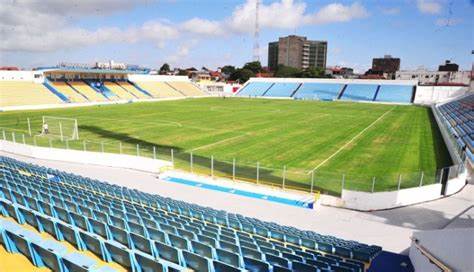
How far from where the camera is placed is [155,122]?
39.1 m

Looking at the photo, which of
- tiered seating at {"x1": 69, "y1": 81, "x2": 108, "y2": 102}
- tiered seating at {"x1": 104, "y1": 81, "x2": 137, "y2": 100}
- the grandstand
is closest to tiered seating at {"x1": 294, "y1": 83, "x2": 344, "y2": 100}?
the grandstand

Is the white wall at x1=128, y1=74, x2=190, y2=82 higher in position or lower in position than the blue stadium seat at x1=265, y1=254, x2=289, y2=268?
higher

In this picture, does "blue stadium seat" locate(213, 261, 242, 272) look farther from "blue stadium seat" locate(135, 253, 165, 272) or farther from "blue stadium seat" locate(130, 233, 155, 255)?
"blue stadium seat" locate(130, 233, 155, 255)

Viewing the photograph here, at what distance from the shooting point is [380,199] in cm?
1383

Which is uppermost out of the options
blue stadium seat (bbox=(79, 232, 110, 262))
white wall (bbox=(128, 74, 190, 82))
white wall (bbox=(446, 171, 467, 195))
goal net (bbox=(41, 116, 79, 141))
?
white wall (bbox=(128, 74, 190, 82))

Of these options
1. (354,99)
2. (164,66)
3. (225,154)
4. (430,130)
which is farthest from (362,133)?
(164,66)

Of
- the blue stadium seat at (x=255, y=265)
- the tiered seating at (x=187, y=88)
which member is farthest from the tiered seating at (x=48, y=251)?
the tiered seating at (x=187, y=88)

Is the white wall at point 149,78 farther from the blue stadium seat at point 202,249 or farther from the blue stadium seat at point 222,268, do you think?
the blue stadium seat at point 222,268

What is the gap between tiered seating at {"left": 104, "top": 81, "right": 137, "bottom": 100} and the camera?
223 ft

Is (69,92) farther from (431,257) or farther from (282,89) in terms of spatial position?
(431,257)

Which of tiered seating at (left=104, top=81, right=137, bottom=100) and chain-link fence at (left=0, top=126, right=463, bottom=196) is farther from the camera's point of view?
tiered seating at (left=104, top=81, right=137, bottom=100)

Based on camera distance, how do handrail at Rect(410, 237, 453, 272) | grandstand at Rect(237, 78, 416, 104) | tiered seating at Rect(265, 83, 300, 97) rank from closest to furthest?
handrail at Rect(410, 237, 453, 272), grandstand at Rect(237, 78, 416, 104), tiered seating at Rect(265, 83, 300, 97)

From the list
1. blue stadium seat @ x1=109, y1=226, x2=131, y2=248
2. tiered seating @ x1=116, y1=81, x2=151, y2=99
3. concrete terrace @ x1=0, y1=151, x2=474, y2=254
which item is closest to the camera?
blue stadium seat @ x1=109, y1=226, x2=131, y2=248

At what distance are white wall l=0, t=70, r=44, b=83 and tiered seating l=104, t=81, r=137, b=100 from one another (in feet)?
41.8
